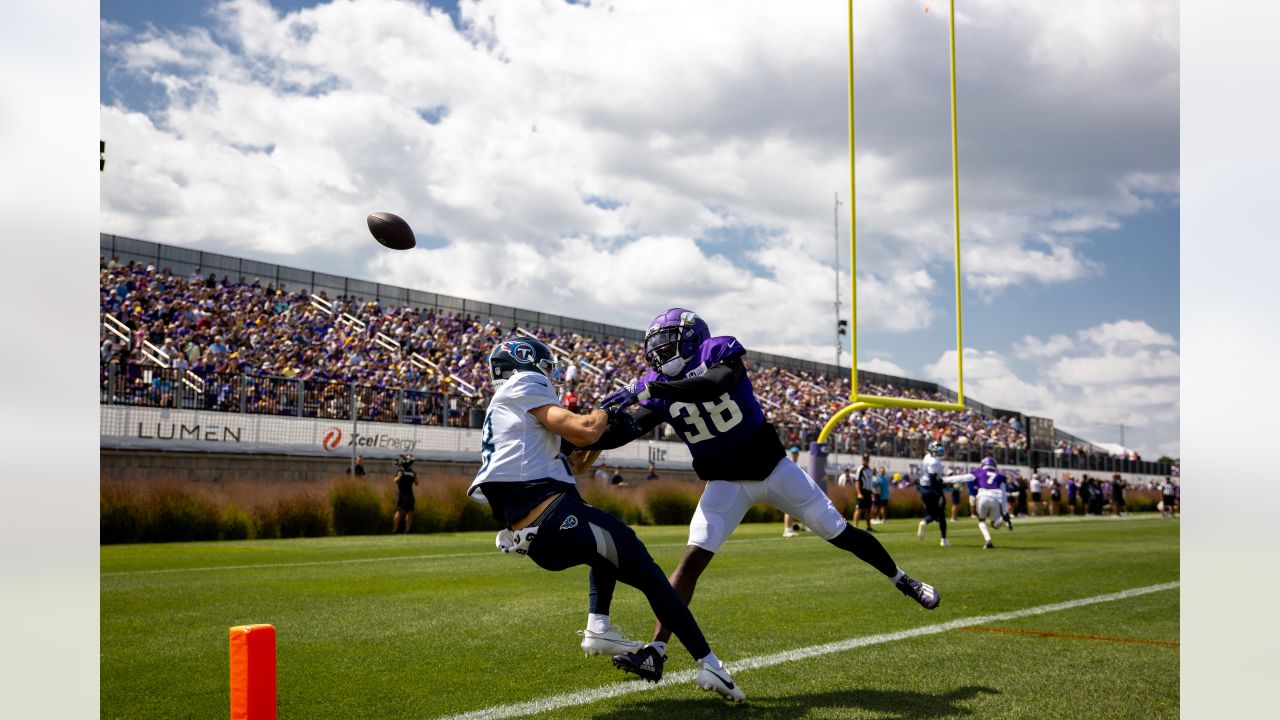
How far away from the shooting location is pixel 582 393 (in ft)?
117

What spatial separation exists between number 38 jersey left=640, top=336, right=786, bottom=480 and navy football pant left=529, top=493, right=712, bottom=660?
0.89m

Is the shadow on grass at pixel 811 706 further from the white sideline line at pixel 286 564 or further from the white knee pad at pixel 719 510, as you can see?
the white sideline line at pixel 286 564

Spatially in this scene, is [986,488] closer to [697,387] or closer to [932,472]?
[932,472]

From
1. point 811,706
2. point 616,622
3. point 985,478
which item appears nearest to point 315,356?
point 985,478

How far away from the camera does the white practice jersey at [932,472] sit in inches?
695

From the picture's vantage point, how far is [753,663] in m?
5.96

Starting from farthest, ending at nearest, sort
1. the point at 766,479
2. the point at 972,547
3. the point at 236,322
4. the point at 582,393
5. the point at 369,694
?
the point at 582,393 → the point at 236,322 → the point at 972,547 → the point at 766,479 → the point at 369,694

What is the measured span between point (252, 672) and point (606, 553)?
6.82 ft

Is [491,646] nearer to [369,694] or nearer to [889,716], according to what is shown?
[369,694]

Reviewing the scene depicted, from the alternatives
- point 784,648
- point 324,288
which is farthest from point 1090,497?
point 784,648

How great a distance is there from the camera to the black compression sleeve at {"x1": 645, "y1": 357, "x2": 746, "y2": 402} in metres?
5.14

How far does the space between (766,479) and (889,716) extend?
1518mm

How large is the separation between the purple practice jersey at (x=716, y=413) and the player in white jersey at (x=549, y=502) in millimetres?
756

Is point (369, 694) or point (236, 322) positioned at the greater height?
point (236, 322)
